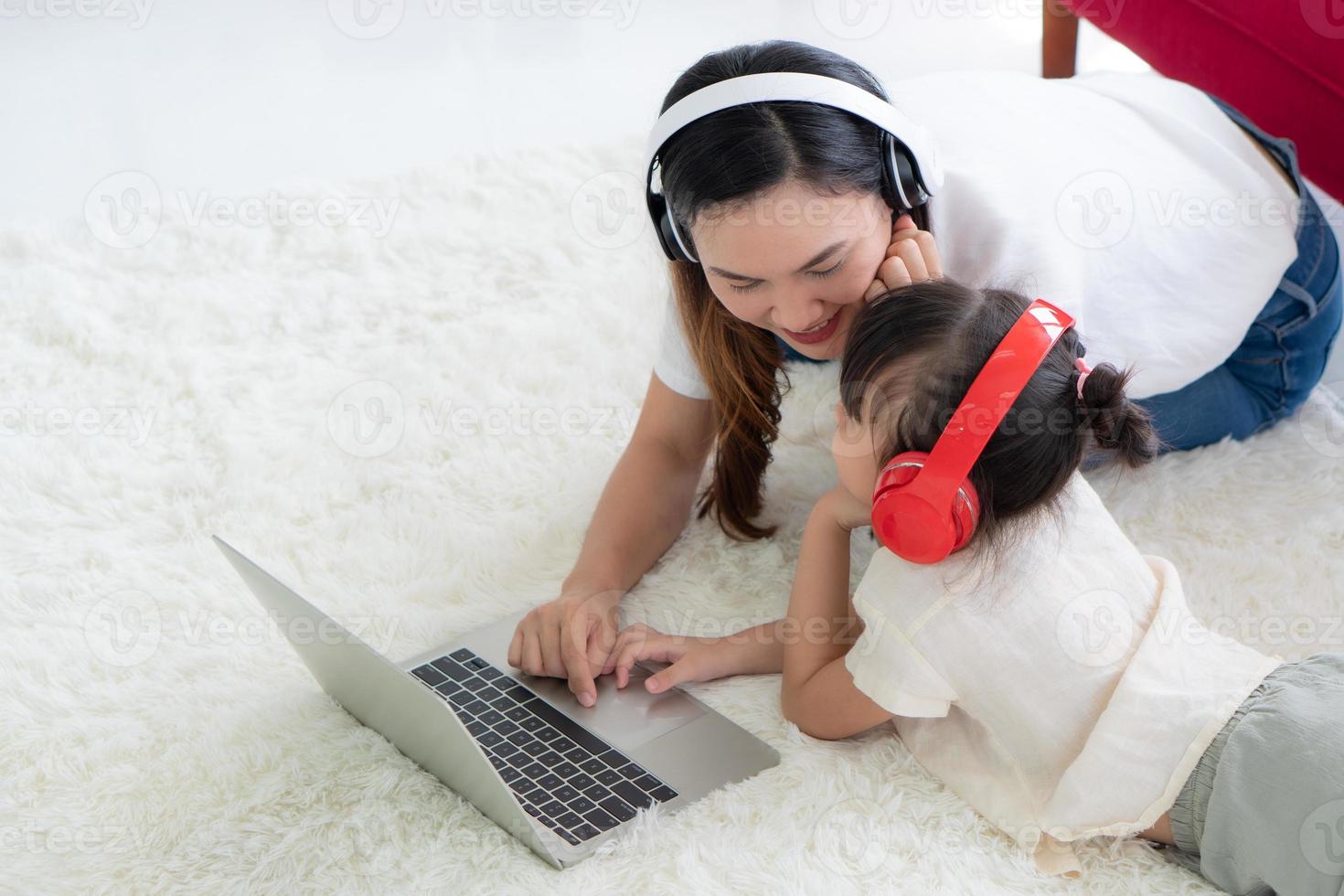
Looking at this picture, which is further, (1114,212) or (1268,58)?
(1268,58)

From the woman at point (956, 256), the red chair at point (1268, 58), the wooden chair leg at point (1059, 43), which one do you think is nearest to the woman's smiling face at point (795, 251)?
the woman at point (956, 256)

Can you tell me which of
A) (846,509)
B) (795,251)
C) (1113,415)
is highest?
(795,251)

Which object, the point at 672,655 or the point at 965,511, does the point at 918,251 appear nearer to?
the point at 965,511

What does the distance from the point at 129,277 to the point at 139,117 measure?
113 centimetres

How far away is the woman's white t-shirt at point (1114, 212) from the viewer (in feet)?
3.77

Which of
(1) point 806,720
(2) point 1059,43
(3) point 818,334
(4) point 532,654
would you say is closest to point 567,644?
(4) point 532,654

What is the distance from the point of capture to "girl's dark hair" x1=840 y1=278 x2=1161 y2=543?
34.3 inches

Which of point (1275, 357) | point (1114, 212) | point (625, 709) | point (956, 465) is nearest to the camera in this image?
point (956, 465)

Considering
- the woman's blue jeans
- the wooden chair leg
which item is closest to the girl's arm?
the woman's blue jeans

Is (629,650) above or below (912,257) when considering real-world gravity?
below

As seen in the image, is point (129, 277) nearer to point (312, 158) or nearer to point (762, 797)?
point (312, 158)

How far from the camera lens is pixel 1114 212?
128cm

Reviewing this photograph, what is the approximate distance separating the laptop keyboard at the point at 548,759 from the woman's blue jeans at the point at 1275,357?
1.80ft

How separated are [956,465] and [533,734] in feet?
1.41
